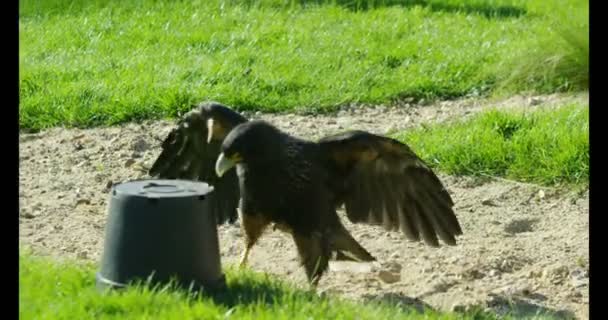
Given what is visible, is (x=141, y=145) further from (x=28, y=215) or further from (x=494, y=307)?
(x=494, y=307)

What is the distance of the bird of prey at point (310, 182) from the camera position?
6668 millimetres

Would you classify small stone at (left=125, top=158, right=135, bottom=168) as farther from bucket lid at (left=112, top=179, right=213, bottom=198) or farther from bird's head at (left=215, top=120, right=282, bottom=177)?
bucket lid at (left=112, top=179, right=213, bottom=198)

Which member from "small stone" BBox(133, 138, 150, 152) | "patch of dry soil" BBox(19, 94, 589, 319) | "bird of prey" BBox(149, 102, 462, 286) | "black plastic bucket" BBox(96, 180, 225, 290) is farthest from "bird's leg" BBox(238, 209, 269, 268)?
"small stone" BBox(133, 138, 150, 152)

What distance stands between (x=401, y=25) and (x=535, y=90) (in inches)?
108

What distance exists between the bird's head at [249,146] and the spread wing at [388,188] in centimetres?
39

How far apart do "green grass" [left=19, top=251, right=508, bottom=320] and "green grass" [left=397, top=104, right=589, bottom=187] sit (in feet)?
8.41

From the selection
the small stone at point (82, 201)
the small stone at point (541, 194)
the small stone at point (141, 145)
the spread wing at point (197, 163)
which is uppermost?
the spread wing at point (197, 163)

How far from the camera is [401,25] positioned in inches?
533

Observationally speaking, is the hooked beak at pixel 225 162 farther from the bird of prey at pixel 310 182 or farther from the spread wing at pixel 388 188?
the spread wing at pixel 388 188

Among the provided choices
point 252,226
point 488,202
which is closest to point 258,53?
point 488,202

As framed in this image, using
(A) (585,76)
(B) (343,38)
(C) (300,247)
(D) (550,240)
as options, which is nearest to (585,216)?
(D) (550,240)

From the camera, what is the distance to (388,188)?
713 centimetres

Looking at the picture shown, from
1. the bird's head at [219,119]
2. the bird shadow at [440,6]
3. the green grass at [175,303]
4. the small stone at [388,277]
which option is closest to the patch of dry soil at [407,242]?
the small stone at [388,277]

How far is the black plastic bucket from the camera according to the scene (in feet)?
19.4
